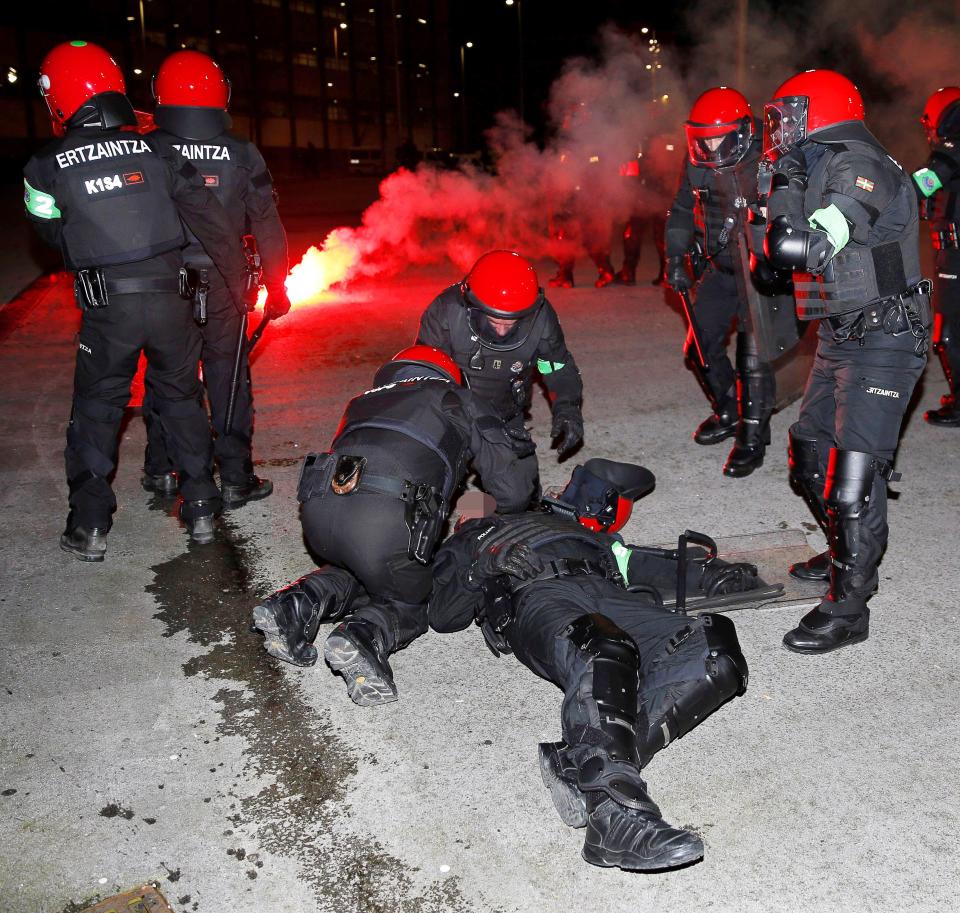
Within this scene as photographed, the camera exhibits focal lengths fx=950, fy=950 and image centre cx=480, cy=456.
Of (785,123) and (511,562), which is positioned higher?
(785,123)

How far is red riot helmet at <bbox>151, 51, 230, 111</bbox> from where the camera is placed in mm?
4738

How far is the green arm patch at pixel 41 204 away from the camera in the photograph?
164 inches

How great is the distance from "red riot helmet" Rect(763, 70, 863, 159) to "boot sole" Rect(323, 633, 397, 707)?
251 cm

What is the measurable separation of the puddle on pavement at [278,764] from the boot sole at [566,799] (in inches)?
14.1

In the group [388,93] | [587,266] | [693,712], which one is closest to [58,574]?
[693,712]

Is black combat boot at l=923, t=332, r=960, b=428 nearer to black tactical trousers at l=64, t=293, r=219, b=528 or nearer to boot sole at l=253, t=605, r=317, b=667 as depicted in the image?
black tactical trousers at l=64, t=293, r=219, b=528

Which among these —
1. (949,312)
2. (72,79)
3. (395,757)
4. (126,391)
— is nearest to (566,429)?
(395,757)

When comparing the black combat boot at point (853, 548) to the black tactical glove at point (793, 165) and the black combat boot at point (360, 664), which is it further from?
the black combat boot at point (360, 664)

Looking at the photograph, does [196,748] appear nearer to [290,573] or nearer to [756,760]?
[290,573]

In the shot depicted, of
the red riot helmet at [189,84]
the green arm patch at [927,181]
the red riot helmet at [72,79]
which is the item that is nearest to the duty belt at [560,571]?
the red riot helmet at [72,79]

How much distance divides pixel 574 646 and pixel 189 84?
3.51m

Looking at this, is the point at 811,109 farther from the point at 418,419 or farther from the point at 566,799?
the point at 566,799

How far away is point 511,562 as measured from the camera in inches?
126

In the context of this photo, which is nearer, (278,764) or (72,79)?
(278,764)
